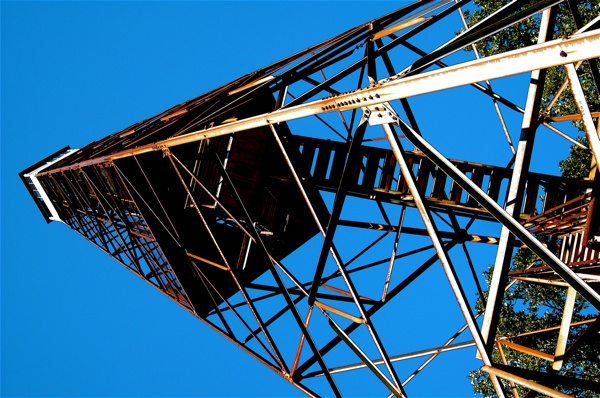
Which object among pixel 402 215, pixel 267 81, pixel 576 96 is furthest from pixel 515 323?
pixel 576 96

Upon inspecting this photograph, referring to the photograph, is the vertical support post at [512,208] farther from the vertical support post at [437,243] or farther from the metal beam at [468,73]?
the metal beam at [468,73]

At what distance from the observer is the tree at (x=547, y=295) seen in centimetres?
1619

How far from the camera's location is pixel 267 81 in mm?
9109

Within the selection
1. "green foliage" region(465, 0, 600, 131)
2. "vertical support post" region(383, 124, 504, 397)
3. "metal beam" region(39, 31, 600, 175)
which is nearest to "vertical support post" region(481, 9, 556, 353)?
"vertical support post" region(383, 124, 504, 397)

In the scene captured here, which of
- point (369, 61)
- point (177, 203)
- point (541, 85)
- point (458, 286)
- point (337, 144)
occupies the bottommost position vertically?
point (458, 286)

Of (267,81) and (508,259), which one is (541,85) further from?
(267,81)

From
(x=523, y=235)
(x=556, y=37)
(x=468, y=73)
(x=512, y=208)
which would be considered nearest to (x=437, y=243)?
(x=512, y=208)

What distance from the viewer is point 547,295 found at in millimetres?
17781

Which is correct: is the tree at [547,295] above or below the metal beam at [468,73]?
above

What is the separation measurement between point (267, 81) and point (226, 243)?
5.74 m

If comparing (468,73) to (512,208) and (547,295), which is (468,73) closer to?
(512,208)

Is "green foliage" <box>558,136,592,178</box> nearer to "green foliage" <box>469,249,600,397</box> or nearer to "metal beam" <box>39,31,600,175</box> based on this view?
"green foliage" <box>469,249,600,397</box>

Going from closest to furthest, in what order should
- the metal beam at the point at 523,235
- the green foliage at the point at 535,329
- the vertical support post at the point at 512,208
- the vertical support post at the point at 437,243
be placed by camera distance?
the metal beam at the point at 523,235 < the vertical support post at the point at 512,208 < the vertical support post at the point at 437,243 < the green foliage at the point at 535,329

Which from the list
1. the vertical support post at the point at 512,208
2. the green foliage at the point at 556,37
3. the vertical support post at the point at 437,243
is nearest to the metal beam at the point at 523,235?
the vertical support post at the point at 437,243
